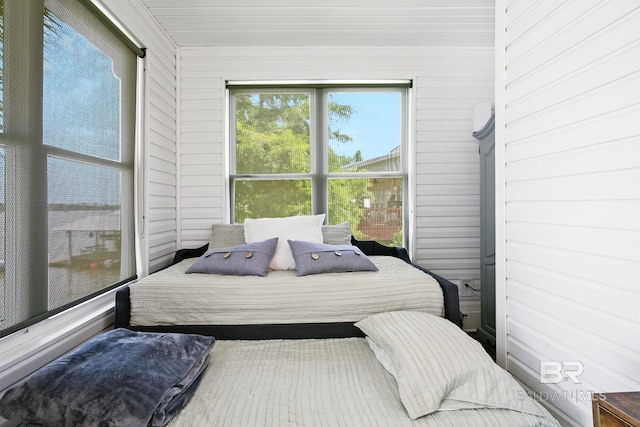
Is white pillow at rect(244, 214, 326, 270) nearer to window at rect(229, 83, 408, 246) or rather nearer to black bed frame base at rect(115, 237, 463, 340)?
window at rect(229, 83, 408, 246)

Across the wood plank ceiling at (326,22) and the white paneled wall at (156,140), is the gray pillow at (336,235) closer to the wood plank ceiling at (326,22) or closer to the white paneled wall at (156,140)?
→ the white paneled wall at (156,140)

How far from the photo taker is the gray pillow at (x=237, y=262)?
2.23 meters

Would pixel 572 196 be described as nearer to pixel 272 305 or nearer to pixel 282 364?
pixel 282 364

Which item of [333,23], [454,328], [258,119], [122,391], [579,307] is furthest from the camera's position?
[258,119]

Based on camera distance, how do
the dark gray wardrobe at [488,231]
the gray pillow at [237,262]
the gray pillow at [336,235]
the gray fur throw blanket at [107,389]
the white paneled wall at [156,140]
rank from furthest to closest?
1. the gray pillow at [336,235]
2. the dark gray wardrobe at [488,231]
3. the white paneled wall at [156,140]
4. the gray pillow at [237,262]
5. the gray fur throw blanket at [107,389]

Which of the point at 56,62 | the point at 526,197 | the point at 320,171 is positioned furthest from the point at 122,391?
the point at 320,171

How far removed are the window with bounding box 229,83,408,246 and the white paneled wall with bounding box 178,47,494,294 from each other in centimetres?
17

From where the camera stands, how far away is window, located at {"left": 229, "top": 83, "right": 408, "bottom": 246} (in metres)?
3.37

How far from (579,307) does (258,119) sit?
294 cm

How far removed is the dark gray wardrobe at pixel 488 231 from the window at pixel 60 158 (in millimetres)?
2790

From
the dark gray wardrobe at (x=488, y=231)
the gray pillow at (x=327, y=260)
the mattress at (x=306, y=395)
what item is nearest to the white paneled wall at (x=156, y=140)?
the gray pillow at (x=327, y=260)

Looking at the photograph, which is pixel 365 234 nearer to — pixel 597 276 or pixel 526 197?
pixel 526 197

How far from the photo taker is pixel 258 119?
11.1 feet

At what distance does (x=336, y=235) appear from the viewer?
3.02 metres
